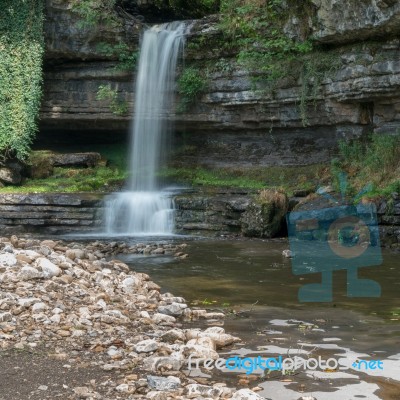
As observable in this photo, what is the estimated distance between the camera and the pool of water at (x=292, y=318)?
567 cm

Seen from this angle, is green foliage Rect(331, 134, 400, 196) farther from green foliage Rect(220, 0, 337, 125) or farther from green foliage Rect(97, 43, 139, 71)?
green foliage Rect(97, 43, 139, 71)

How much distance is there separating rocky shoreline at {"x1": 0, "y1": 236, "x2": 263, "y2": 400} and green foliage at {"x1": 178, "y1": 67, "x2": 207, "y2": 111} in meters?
12.2

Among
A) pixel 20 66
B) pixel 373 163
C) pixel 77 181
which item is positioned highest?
pixel 20 66

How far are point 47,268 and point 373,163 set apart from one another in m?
11.5

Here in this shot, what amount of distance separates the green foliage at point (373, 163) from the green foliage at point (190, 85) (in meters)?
4.68

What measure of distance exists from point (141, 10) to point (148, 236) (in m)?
10.4

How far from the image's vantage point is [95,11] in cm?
2181

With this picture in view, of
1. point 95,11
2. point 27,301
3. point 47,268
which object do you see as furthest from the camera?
point 95,11

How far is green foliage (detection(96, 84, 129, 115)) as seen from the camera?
22.2 metres

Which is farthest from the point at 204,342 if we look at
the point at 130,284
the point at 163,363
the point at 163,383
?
the point at 130,284

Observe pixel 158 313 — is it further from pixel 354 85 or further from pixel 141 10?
pixel 141 10

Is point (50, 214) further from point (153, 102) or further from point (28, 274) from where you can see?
point (28, 274)

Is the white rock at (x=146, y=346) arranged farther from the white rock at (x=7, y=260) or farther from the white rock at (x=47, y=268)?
the white rock at (x=7, y=260)

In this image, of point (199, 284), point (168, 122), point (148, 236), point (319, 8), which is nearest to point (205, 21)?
point (168, 122)
